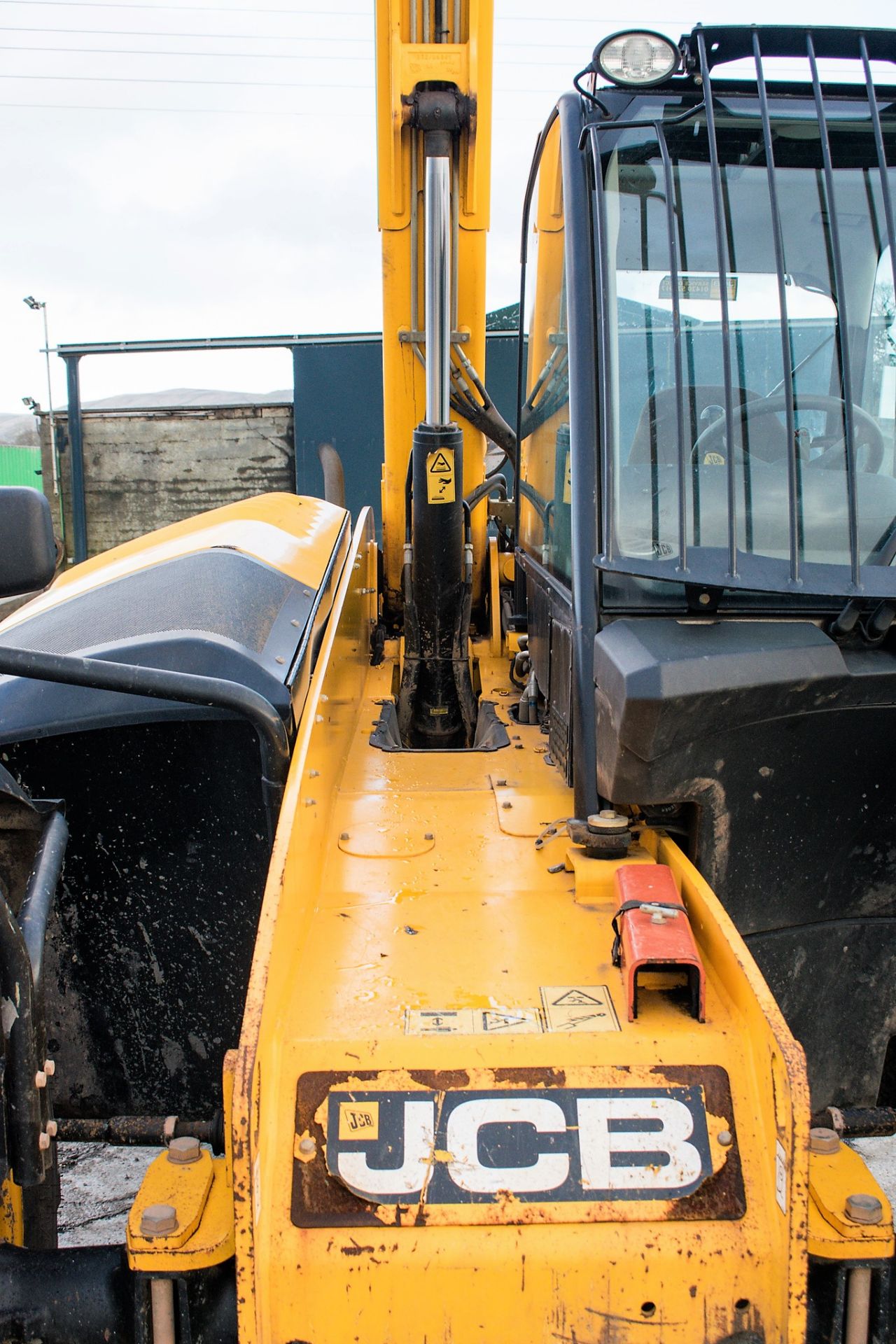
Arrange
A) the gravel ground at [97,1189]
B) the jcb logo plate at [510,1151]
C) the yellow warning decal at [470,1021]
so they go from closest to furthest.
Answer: the jcb logo plate at [510,1151] → the yellow warning decal at [470,1021] → the gravel ground at [97,1189]

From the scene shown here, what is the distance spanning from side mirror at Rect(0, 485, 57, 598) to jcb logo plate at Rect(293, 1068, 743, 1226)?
0.85 meters

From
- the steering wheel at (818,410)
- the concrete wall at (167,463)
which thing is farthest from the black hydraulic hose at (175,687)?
the concrete wall at (167,463)

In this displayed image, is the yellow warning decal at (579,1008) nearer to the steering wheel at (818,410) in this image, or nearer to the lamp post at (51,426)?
the steering wheel at (818,410)

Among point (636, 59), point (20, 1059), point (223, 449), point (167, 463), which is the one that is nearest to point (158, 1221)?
point (20, 1059)

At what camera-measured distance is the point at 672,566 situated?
1.87 meters

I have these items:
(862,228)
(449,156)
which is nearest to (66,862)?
(862,228)

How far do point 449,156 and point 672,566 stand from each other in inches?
92.5

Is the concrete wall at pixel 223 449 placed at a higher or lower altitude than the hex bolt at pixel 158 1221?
higher

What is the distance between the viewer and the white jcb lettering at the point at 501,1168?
1.41 meters

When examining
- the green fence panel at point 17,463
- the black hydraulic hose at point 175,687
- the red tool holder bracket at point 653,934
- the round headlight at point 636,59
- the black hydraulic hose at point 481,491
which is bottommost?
the red tool holder bracket at point 653,934

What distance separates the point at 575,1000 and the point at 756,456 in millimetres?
1081

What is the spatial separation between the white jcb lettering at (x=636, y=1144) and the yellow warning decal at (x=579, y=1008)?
11cm

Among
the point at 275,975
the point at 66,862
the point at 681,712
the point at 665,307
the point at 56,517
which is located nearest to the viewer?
the point at 275,975

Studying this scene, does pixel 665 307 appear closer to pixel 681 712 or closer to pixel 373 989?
pixel 681 712
